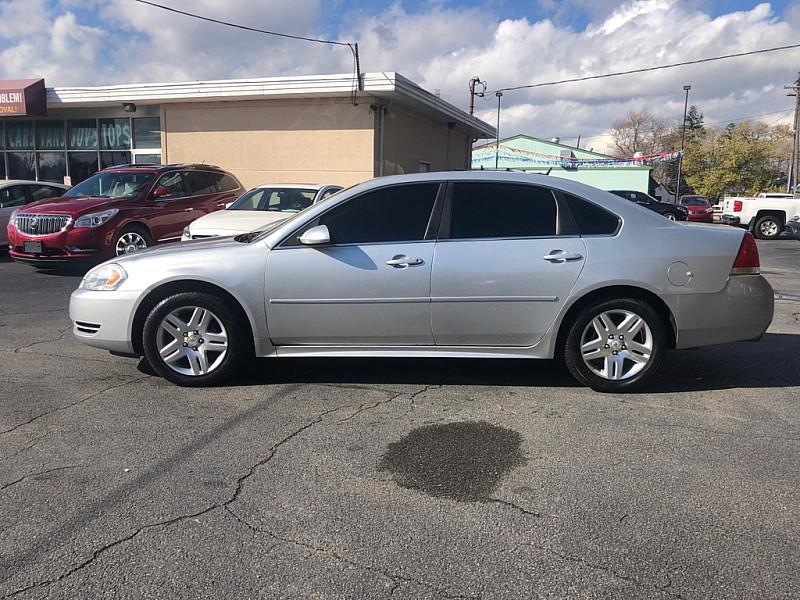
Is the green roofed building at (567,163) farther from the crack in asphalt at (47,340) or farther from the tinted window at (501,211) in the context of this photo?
the tinted window at (501,211)

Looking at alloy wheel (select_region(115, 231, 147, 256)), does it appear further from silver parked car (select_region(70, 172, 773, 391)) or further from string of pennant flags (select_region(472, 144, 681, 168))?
string of pennant flags (select_region(472, 144, 681, 168))

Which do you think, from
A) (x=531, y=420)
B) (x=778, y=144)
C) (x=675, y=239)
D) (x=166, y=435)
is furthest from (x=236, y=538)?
(x=778, y=144)

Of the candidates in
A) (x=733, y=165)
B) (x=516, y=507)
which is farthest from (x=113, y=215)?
(x=733, y=165)

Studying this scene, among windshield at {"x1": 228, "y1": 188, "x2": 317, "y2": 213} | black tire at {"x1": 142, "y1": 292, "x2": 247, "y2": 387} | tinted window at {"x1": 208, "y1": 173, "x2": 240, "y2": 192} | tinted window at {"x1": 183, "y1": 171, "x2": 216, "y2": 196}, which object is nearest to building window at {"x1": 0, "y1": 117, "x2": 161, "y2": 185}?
tinted window at {"x1": 208, "y1": 173, "x2": 240, "y2": 192}

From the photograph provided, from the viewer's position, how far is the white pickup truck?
2161cm

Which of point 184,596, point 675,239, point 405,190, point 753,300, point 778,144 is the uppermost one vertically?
point 778,144

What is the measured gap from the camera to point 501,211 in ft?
15.8

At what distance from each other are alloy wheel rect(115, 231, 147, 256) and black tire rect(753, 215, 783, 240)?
19641 mm

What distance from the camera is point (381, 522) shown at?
300 centimetres

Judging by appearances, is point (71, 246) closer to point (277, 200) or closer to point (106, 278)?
point (277, 200)

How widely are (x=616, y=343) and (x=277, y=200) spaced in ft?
23.6

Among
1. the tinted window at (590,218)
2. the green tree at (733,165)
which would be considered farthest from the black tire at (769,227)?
the green tree at (733,165)

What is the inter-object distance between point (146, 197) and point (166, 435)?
818 cm

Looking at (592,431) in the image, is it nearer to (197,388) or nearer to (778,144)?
(197,388)
